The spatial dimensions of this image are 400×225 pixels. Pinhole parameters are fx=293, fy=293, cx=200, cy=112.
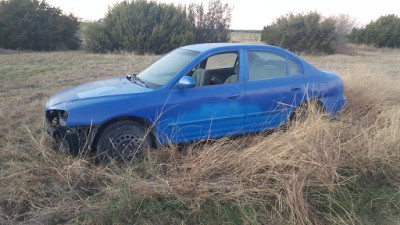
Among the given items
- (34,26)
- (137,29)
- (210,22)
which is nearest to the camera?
(137,29)

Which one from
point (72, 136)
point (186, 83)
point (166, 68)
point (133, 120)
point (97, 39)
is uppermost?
point (97, 39)

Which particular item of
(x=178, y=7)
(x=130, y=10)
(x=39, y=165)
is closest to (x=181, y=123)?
(x=39, y=165)

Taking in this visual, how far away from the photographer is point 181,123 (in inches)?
152

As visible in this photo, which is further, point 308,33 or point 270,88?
point 308,33

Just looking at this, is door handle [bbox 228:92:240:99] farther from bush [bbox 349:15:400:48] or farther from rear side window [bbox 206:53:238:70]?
bush [bbox 349:15:400:48]

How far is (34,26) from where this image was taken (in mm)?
26641

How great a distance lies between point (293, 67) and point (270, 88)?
661 mm

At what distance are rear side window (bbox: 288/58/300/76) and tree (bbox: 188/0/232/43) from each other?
84.1 feet

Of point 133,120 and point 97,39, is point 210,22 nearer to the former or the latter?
point 97,39

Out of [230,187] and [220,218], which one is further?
[230,187]

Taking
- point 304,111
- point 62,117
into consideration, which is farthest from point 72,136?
point 304,111

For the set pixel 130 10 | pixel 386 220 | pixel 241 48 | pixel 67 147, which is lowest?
pixel 386 220

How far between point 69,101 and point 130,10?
23516 millimetres

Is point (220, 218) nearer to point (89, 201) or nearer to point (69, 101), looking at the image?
point (89, 201)
